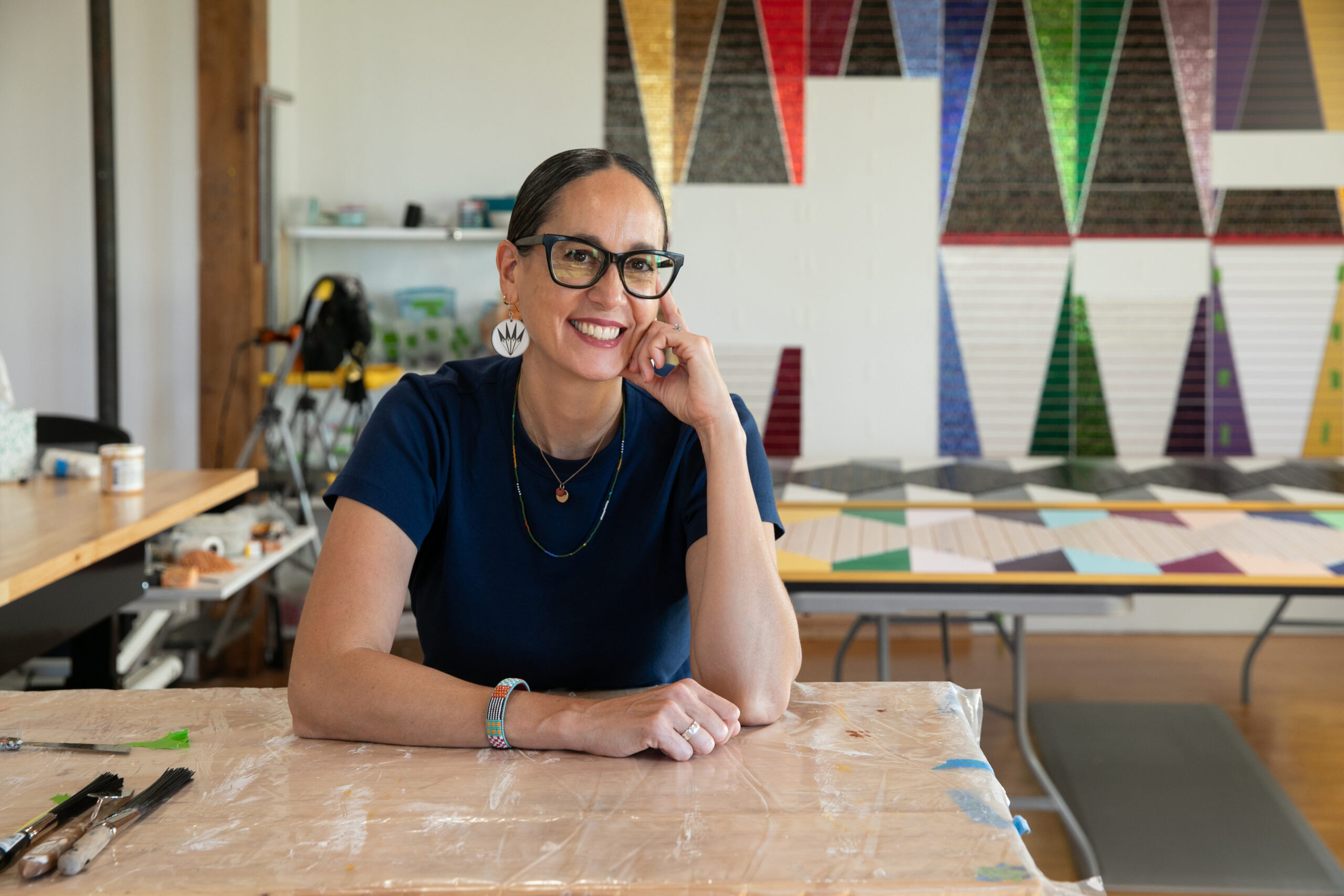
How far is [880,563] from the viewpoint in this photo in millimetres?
2525

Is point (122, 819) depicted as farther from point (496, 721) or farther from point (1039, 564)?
point (1039, 564)

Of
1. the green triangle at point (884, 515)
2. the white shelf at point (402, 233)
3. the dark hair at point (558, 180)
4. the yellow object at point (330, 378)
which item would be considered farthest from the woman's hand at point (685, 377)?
the white shelf at point (402, 233)

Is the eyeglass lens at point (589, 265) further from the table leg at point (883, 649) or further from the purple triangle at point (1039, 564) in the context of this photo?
the table leg at point (883, 649)

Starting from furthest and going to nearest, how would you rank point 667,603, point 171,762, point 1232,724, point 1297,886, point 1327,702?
1. point 1327,702
2. point 1232,724
3. point 1297,886
4. point 667,603
5. point 171,762

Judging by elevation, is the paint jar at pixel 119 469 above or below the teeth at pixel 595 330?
below

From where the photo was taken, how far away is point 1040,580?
2416mm

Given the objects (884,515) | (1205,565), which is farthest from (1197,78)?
(1205,565)

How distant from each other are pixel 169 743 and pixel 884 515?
2256 millimetres

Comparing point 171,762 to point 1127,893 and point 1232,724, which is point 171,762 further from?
point 1232,724

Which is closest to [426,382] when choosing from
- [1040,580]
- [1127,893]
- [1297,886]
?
[1040,580]

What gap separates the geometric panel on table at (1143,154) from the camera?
4445mm

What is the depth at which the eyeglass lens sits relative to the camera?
134 cm

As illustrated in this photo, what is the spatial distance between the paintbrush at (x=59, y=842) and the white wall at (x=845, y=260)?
3732 mm

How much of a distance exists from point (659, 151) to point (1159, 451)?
239cm
